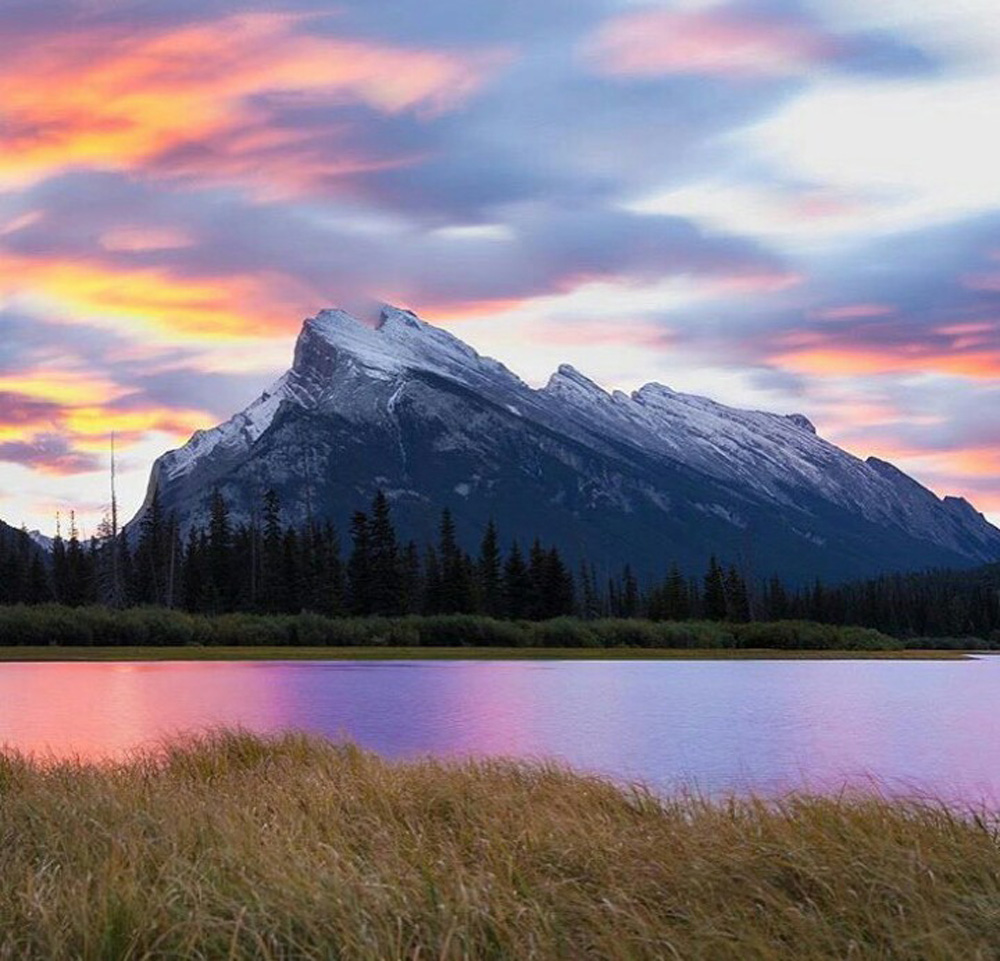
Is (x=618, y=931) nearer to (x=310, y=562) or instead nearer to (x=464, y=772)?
(x=464, y=772)

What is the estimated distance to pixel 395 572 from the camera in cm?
11856

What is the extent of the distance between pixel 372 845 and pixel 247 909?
287cm

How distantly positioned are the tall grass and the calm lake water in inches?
639

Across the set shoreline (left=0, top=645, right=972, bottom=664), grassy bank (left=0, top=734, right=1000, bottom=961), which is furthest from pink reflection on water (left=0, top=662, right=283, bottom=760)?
shoreline (left=0, top=645, right=972, bottom=664)

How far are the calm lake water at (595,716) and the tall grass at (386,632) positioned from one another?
16.2m

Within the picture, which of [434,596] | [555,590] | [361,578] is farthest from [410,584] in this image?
[555,590]

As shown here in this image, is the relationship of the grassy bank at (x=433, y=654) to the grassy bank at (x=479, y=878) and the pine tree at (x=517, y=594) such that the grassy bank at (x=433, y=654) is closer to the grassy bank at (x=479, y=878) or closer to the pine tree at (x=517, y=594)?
the pine tree at (x=517, y=594)

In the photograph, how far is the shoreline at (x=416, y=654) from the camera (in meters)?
78.9

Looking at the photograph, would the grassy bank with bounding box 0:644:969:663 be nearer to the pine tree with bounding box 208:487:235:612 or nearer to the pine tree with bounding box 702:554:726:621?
the pine tree with bounding box 702:554:726:621

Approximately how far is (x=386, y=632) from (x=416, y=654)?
9790 mm

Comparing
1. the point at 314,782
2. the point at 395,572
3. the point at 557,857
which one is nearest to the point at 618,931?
the point at 557,857

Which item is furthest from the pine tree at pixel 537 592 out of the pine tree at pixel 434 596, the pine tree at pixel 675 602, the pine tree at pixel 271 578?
the pine tree at pixel 271 578

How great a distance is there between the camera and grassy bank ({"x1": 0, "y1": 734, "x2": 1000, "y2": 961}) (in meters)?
9.08

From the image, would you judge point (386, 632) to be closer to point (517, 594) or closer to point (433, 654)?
point (433, 654)
